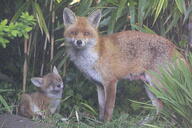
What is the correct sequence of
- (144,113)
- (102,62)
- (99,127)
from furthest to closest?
(144,113), (102,62), (99,127)

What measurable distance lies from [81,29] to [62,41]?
4.92ft

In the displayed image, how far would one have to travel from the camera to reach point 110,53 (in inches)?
289

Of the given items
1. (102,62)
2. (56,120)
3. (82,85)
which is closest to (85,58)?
(102,62)

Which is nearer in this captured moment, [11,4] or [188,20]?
[188,20]

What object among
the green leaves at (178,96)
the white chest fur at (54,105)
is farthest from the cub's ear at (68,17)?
the green leaves at (178,96)

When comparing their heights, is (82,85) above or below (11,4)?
below

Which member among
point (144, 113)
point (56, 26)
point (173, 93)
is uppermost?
point (56, 26)

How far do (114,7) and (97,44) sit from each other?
35.6 inches

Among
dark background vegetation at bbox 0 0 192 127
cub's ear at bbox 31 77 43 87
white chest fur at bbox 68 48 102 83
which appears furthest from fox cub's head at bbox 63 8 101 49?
cub's ear at bbox 31 77 43 87

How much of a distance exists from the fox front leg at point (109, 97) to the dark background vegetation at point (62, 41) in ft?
1.28

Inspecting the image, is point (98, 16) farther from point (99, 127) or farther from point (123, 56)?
point (99, 127)

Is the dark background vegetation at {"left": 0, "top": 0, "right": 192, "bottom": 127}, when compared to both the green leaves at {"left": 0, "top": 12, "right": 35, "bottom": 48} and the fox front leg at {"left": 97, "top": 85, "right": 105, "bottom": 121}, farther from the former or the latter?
the green leaves at {"left": 0, "top": 12, "right": 35, "bottom": 48}

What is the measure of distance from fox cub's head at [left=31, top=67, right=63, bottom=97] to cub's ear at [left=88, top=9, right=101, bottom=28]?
1.04 metres

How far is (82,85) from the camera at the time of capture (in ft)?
28.9
